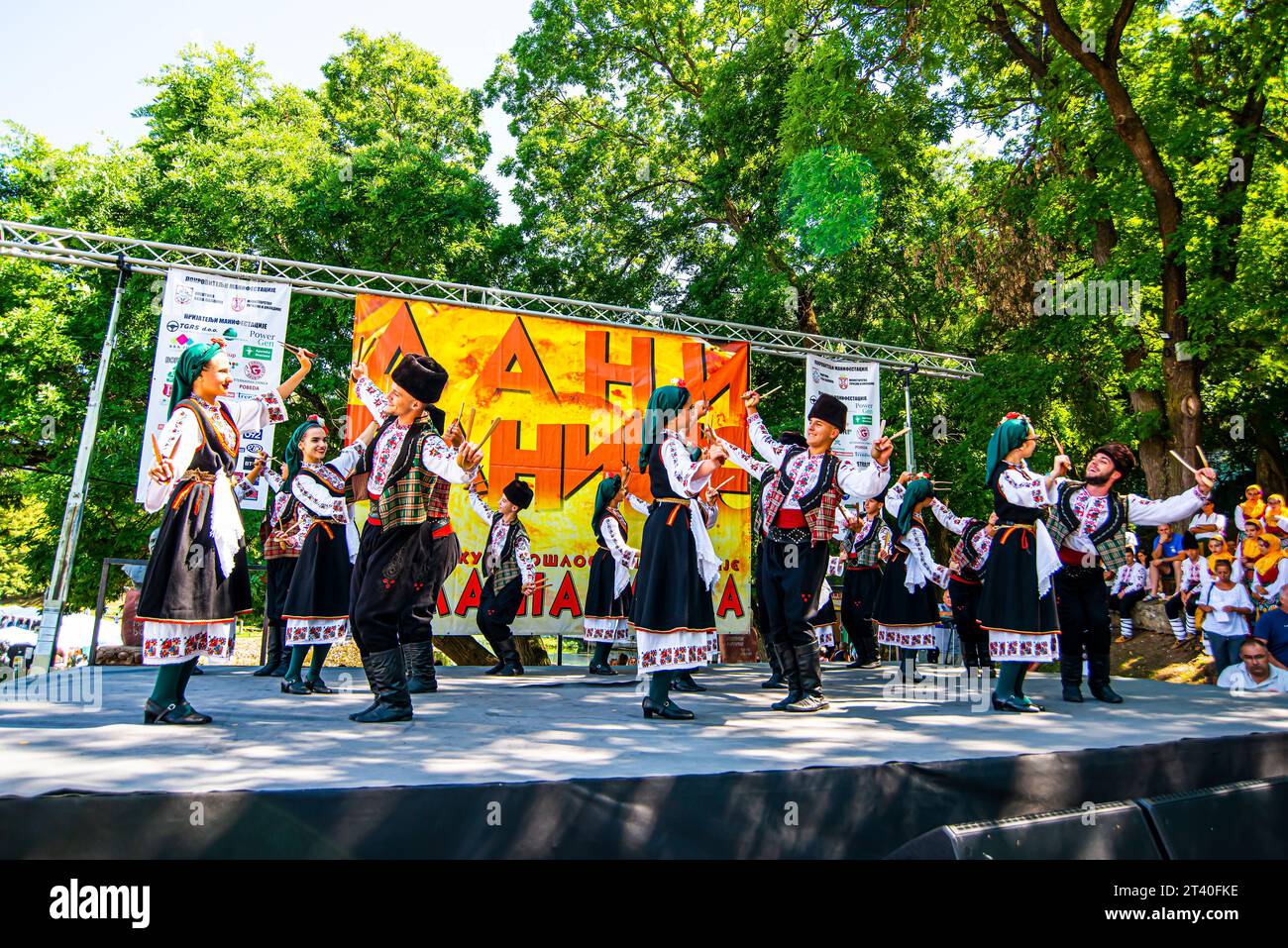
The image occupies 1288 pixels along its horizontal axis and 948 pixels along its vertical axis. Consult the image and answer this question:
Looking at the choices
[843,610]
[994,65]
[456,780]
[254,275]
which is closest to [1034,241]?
[994,65]

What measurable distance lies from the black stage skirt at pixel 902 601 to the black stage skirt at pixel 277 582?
5.45m

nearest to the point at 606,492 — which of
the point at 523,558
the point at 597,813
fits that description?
the point at 523,558

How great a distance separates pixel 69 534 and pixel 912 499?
26.0ft

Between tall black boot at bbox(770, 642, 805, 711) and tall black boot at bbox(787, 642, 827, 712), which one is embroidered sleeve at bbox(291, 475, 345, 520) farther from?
tall black boot at bbox(787, 642, 827, 712)

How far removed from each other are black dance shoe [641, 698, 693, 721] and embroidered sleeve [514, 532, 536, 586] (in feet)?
12.0

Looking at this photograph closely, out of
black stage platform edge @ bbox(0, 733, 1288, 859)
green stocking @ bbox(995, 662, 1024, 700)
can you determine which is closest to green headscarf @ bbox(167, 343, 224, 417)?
black stage platform edge @ bbox(0, 733, 1288, 859)

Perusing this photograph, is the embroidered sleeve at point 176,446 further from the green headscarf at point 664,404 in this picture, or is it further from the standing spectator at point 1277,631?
the standing spectator at point 1277,631

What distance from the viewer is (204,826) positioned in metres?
2.75

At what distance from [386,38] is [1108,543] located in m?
20.9

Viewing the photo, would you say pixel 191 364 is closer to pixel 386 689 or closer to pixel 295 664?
pixel 386 689

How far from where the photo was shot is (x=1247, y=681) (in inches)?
321

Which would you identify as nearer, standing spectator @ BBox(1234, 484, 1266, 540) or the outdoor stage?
the outdoor stage

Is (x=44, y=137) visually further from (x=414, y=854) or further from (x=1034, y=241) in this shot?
(x=414, y=854)

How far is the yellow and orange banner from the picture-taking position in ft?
33.4
